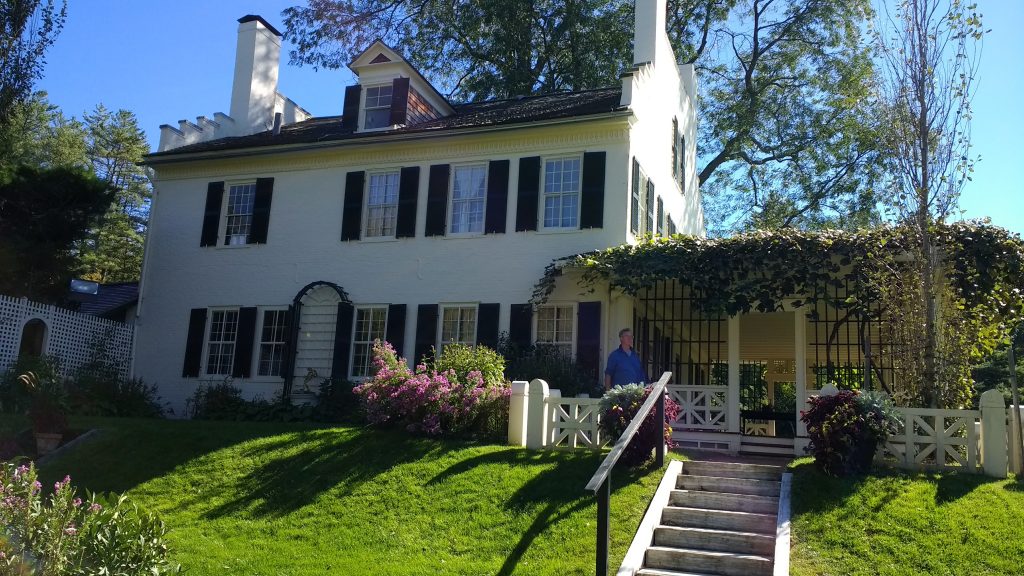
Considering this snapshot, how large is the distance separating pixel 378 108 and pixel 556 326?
6521mm

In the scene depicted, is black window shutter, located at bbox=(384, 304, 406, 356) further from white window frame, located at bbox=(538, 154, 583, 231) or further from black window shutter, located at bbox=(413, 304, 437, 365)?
white window frame, located at bbox=(538, 154, 583, 231)

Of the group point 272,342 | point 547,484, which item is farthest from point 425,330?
point 547,484

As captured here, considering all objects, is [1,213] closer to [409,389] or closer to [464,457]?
[409,389]

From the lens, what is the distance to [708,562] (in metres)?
8.30

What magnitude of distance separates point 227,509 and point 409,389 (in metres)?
3.07

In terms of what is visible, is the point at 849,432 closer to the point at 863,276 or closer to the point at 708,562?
the point at 708,562

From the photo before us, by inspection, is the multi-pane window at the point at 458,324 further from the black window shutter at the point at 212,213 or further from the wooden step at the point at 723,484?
the wooden step at the point at 723,484

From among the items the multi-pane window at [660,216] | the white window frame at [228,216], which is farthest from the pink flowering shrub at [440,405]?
the white window frame at [228,216]

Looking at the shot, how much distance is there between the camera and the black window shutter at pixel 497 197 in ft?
54.0

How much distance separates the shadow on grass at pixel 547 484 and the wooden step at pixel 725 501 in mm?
585

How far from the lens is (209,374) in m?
18.2

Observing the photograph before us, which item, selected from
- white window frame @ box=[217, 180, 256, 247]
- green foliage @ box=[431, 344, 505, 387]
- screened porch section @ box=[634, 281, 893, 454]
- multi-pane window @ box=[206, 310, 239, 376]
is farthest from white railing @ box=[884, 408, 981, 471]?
white window frame @ box=[217, 180, 256, 247]

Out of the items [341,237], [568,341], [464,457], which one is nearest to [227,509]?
[464,457]

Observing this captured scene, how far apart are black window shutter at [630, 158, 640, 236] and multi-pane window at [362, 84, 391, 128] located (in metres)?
5.69
